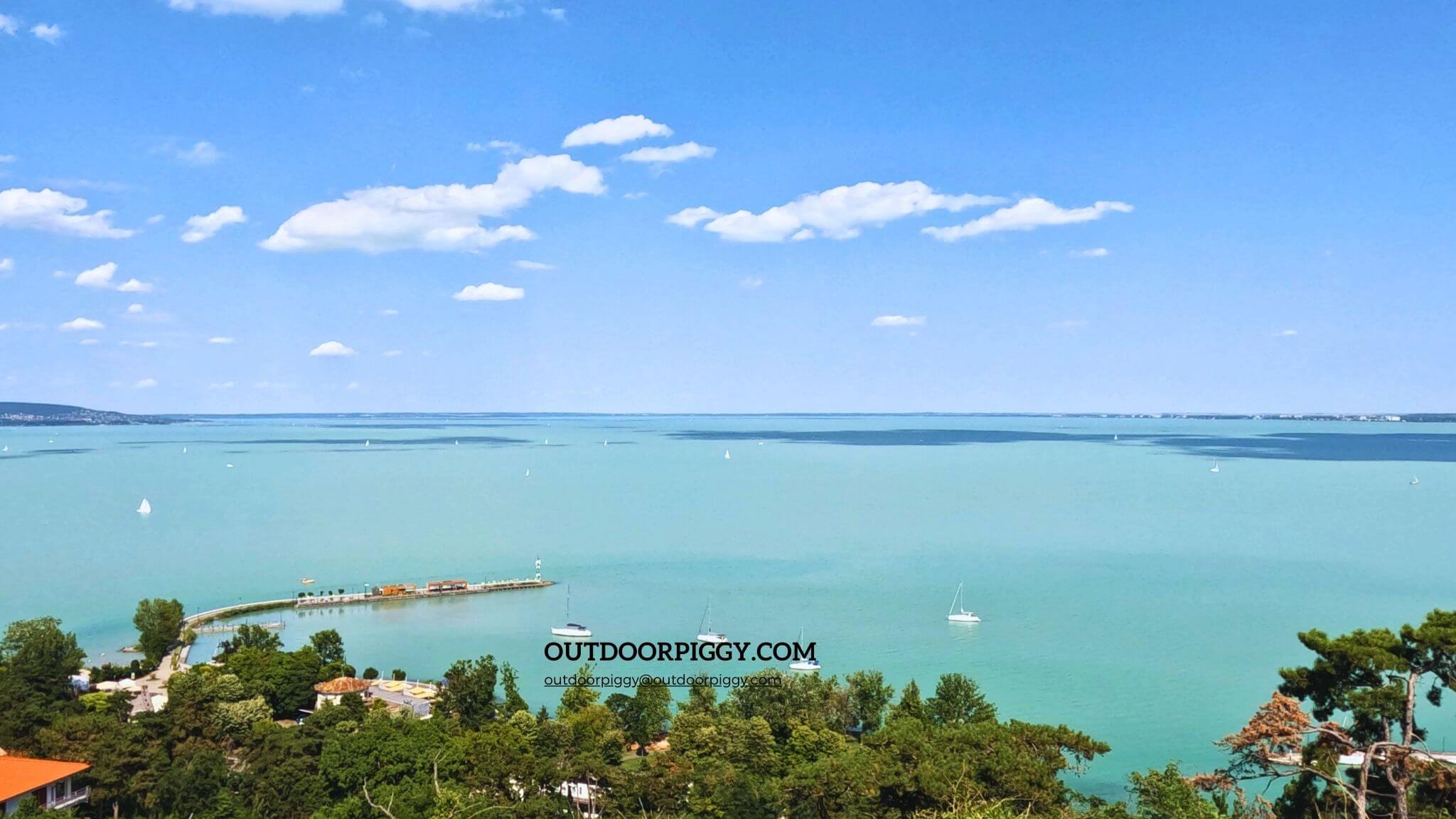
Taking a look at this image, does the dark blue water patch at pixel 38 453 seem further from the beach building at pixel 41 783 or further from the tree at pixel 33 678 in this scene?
the beach building at pixel 41 783

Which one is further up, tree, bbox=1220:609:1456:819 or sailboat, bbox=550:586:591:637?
tree, bbox=1220:609:1456:819

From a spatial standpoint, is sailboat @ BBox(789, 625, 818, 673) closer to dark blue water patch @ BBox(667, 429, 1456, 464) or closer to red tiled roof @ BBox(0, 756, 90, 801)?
red tiled roof @ BBox(0, 756, 90, 801)

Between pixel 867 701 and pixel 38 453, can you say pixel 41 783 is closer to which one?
pixel 867 701

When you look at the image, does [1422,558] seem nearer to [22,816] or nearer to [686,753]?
[686,753]

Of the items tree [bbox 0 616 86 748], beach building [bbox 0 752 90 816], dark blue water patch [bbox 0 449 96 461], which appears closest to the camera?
beach building [bbox 0 752 90 816]

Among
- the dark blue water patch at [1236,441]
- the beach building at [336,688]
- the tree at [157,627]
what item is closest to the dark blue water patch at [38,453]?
the dark blue water patch at [1236,441]

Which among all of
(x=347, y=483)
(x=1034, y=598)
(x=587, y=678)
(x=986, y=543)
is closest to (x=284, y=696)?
(x=587, y=678)

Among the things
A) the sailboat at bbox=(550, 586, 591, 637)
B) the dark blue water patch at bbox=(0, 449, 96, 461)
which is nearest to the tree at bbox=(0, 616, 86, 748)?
the sailboat at bbox=(550, 586, 591, 637)
